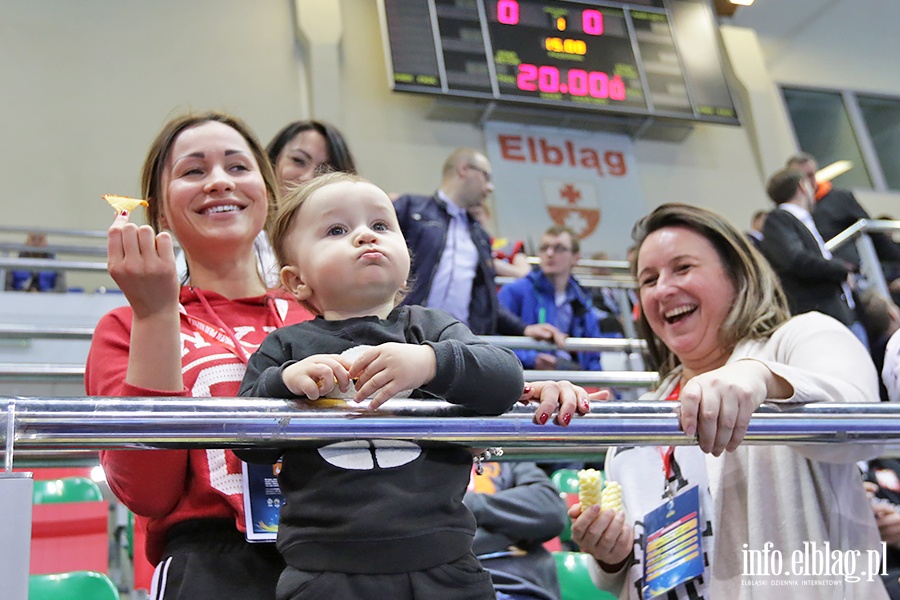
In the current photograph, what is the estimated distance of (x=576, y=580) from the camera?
8.92 ft

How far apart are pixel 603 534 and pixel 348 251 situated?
0.70 metres

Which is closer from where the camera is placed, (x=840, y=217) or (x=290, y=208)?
(x=290, y=208)

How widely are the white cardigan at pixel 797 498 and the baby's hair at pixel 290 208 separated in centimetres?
73

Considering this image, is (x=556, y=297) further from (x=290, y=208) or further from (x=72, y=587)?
(x=290, y=208)

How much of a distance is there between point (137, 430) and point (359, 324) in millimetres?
327

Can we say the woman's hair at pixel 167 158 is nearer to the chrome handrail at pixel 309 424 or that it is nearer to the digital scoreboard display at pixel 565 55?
the chrome handrail at pixel 309 424

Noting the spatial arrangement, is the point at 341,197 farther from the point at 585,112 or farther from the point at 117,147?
the point at 585,112

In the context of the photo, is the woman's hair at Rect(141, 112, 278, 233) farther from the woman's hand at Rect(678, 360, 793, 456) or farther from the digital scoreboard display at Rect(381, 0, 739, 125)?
the digital scoreboard display at Rect(381, 0, 739, 125)

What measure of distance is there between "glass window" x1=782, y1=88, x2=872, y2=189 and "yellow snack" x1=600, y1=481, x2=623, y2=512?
9339 millimetres

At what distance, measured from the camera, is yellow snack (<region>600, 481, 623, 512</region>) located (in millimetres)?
1619

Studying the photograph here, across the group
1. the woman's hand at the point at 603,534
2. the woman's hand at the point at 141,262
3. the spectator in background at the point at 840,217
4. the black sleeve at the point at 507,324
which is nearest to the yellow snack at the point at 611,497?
the woman's hand at the point at 603,534

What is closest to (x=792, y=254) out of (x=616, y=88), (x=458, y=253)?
(x=458, y=253)

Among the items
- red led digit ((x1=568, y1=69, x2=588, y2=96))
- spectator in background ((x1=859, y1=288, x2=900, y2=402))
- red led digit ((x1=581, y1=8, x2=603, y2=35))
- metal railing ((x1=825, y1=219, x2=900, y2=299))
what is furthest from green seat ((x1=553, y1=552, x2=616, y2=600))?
red led digit ((x1=581, y1=8, x2=603, y2=35))

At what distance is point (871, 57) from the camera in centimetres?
1057
